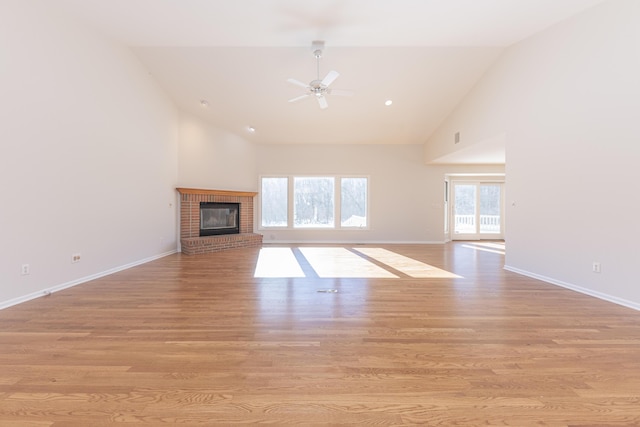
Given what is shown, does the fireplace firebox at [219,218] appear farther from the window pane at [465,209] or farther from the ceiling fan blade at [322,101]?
the window pane at [465,209]

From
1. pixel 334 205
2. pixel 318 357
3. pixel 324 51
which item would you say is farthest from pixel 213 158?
pixel 318 357

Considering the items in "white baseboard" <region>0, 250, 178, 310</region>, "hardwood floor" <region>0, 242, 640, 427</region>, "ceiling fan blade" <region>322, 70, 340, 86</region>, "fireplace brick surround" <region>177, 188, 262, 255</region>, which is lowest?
"hardwood floor" <region>0, 242, 640, 427</region>

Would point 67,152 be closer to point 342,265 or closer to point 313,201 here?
point 342,265

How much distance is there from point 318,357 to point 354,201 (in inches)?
248

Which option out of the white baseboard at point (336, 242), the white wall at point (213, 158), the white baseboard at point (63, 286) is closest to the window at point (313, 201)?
the white baseboard at point (336, 242)

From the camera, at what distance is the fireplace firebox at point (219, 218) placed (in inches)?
259

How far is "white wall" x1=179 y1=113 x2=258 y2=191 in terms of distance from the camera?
20.1ft

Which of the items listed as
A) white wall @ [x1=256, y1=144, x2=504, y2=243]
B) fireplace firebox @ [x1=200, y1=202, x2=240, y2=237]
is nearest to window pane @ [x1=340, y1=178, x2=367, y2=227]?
white wall @ [x1=256, y1=144, x2=504, y2=243]

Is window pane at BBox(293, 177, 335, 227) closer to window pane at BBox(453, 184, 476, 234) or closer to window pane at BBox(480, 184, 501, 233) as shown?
window pane at BBox(453, 184, 476, 234)

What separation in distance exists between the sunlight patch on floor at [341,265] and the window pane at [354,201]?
182cm

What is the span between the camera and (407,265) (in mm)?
4781

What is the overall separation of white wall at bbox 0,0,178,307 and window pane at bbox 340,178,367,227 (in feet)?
15.6

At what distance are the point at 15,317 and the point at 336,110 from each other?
5.75m

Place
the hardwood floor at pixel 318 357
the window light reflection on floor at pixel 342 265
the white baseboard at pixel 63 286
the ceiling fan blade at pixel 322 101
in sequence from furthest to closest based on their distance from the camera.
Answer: the ceiling fan blade at pixel 322 101
the window light reflection on floor at pixel 342 265
the white baseboard at pixel 63 286
the hardwood floor at pixel 318 357
